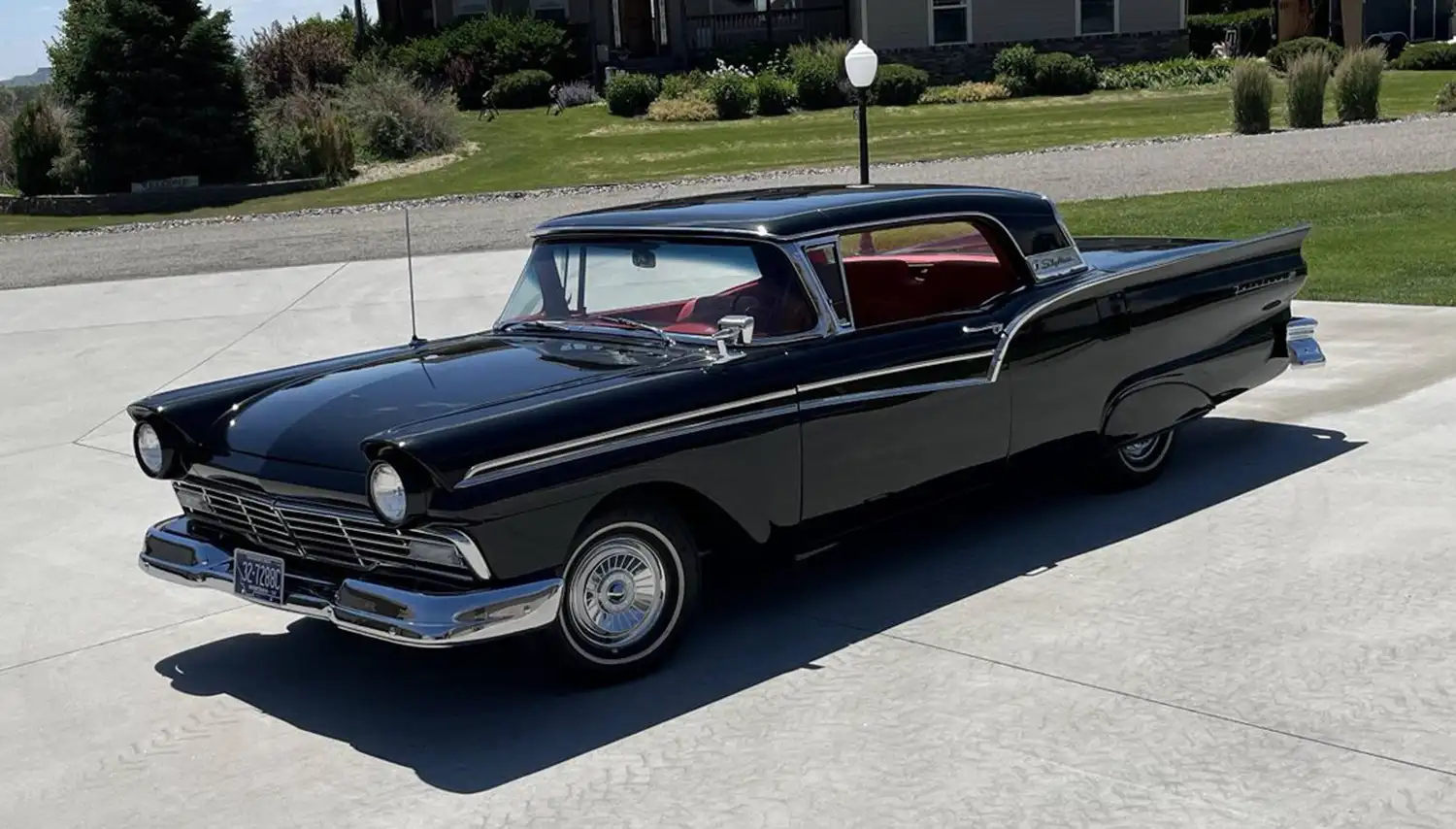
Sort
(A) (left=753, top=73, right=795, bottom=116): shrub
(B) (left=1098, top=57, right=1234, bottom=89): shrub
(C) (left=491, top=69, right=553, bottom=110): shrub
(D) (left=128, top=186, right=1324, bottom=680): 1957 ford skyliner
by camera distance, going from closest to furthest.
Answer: (D) (left=128, top=186, right=1324, bottom=680): 1957 ford skyliner, (A) (left=753, top=73, right=795, bottom=116): shrub, (B) (left=1098, top=57, right=1234, bottom=89): shrub, (C) (left=491, top=69, right=553, bottom=110): shrub

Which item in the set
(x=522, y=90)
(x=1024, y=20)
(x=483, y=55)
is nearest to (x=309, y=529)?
(x=522, y=90)

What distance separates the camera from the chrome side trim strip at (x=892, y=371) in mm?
5668

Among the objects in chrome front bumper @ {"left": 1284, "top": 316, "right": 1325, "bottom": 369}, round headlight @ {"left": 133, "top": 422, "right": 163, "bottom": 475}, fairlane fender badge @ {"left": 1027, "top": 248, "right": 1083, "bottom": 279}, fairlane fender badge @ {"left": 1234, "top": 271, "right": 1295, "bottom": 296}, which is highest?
fairlane fender badge @ {"left": 1027, "top": 248, "right": 1083, "bottom": 279}

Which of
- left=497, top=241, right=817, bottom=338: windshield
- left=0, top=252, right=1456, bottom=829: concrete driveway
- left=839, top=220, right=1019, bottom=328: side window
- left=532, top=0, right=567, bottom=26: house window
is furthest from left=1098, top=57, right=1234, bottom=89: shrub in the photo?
left=497, top=241, right=817, bottom=338: windshield

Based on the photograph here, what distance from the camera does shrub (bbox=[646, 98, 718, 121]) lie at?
3284 centimetres

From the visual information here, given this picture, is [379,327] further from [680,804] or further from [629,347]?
[680,804]

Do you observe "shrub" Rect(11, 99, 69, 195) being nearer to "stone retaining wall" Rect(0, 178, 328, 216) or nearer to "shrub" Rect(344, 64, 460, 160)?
"stone retaining wall" Rect(0, 178, 328, 216)

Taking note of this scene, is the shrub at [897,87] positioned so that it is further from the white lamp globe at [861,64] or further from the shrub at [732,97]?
the white lamp globe at [861,64]

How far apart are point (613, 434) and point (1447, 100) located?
27709 mm

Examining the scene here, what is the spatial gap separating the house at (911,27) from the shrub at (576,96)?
64.7 inches

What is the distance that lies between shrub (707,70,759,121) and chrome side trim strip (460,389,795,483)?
91.4ft

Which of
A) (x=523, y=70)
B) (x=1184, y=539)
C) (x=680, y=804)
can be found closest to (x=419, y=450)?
(x=680, y=804)

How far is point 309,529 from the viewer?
5215 mm

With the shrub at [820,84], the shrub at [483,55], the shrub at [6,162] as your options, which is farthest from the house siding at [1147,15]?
the shrub at [6,162]
